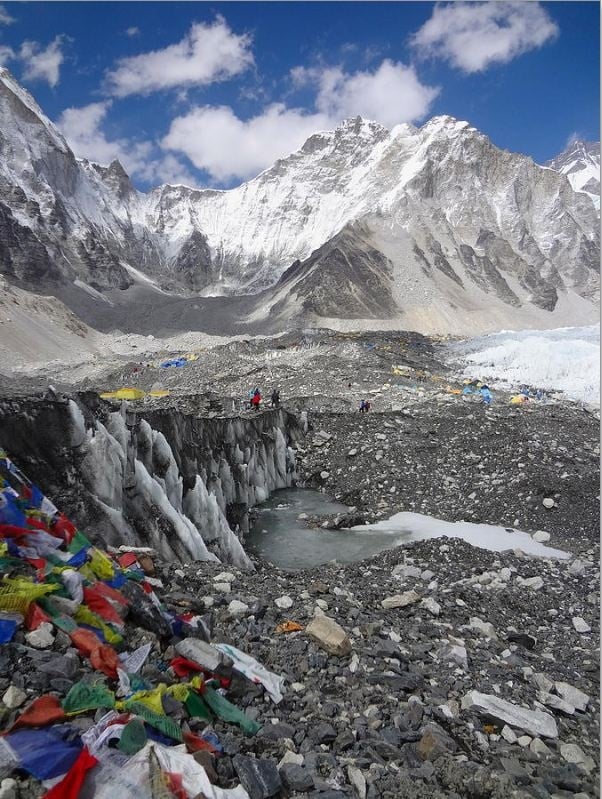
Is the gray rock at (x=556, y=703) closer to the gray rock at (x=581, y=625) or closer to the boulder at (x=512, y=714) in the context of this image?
the boulder at (x=512, y=714)

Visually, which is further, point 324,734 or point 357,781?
point 324,734

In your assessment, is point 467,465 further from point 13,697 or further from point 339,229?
point 339,229

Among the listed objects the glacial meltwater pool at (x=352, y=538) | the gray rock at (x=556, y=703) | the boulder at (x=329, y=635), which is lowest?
the glacial meltwater pool at (x=352, y=538)

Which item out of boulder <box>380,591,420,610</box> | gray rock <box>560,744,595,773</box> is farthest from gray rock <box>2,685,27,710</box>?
boulder <box>380,591,420,610</box>

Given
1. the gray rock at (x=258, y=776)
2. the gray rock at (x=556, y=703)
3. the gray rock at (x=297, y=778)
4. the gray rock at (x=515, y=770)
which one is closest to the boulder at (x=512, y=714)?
the gray rock at (x=556, y=703)

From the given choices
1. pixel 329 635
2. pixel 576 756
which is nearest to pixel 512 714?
pixel 576 756

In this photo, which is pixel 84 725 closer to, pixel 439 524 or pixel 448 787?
pixel 448 787
